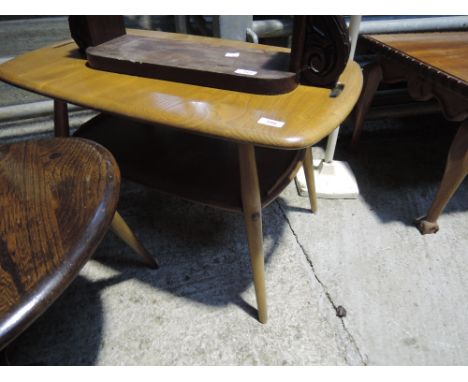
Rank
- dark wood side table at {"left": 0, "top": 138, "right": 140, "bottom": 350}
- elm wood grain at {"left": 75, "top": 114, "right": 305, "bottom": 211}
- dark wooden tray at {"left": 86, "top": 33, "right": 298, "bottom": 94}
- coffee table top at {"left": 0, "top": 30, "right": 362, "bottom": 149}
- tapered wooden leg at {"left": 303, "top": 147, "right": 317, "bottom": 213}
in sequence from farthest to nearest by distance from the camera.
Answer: tapered wooden leg at {"left": 303, "top": 147, "right": 317, "bottom": 213} < elm wood grain at {"left": 75, "top": 114, "right": 305, "bottom": 211} < dark wooden tray at {"left": 86, "top": 33, "right": 298, "bottom": 94} < coffee table top at {"left": 0, "top": 30, "right": 362, "bottom": 149} < dark wood side table at {"left": 0, "top": 138, "right": 140, "bottom": 350}

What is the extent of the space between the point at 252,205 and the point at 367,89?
1091mm

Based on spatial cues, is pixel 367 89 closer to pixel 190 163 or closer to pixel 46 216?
pixel 190 163

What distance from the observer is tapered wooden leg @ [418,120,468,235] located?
43.1 inches

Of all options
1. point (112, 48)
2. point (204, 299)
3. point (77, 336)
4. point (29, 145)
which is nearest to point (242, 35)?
point (112, 48)

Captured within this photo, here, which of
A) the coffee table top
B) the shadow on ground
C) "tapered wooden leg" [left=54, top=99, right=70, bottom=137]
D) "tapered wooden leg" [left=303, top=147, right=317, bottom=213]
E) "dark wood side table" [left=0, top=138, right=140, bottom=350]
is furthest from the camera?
the shadow on ground

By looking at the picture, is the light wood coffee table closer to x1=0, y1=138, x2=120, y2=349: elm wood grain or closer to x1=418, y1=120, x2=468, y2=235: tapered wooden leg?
x1=0, y1=138, x2=120, y2=349: elm wood grain

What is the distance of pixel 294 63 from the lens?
2.52 feet

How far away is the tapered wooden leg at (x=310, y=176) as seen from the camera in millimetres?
1212

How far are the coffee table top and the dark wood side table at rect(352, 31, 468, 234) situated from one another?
1.38 ft

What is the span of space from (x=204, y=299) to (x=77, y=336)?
15.7 inches

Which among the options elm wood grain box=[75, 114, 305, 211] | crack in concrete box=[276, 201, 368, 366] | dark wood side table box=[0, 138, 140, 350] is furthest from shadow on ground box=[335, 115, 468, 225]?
dark wood side table box=[0, 138, 140, 350]

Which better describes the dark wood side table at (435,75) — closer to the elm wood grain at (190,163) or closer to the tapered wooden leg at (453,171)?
the tapered wooden leg at (453,171)

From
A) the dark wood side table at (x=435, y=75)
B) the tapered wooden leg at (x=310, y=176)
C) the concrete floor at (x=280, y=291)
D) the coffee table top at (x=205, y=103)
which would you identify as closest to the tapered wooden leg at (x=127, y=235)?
the concrete floor at (x=280, y=291)

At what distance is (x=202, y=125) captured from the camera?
660mm
